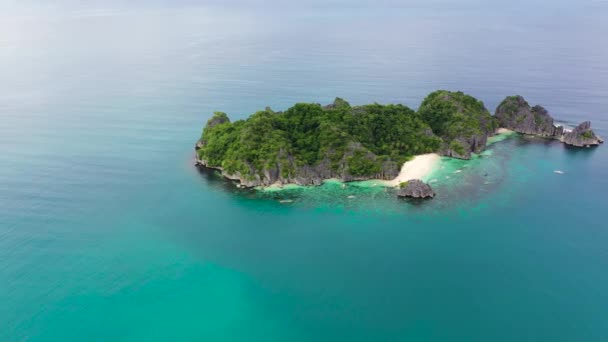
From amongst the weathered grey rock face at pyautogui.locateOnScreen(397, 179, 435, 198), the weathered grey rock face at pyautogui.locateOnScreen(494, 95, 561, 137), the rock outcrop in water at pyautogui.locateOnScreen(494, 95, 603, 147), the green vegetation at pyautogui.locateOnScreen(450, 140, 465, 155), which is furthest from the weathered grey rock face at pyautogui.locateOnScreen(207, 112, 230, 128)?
the weathered grey rock face at pyautogui.locateOnScreen(494, 95, 561, 137)

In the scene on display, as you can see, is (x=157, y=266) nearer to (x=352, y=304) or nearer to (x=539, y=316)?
(x=352, y=304)

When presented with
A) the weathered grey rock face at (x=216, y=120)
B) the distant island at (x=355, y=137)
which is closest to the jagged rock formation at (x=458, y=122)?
the distant island at (x=355, y=137)

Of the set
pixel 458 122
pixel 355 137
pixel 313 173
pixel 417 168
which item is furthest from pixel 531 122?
pixel 313 173

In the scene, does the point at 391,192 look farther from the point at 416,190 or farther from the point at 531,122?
the point at 531,122

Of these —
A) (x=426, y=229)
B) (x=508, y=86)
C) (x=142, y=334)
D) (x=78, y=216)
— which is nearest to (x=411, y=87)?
(x=508, y=86)

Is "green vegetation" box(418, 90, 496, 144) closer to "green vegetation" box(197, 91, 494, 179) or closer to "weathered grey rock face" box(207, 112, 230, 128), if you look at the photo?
"green vegetation" box(197, 91, 494, 179)

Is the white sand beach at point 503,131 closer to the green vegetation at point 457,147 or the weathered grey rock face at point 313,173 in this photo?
the green vegetation at point 457,147
